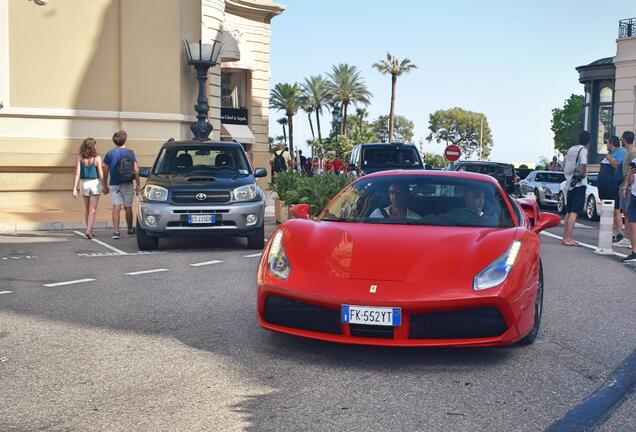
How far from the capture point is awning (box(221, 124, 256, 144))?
1374 inches

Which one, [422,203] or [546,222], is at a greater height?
[422,203]

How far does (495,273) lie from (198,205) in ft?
25.5

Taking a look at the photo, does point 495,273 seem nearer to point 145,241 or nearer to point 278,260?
point 278,260

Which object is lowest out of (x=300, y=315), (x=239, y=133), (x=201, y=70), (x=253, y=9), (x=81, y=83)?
(x=300, y=315)

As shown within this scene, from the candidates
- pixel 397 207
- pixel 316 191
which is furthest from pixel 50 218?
pixel 397 207

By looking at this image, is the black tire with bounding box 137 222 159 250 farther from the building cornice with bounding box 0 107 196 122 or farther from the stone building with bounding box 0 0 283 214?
the building cornice with bounding box 0 107 196 122

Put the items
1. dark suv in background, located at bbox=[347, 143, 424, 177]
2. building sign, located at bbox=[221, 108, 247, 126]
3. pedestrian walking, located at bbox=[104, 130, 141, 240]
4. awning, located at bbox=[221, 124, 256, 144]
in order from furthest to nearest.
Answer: building sign, located at bbox=[221, 108, 247, 126] < awning, located at bbox=[221, 124, 256, 144] < dark suv in background, located at bbox=[347, 143, 424, 177] < pedestrian walking, located at bbox=[104, 130, 141, 240]

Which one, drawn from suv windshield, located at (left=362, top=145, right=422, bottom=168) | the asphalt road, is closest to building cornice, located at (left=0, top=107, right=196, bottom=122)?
suv windshield, located at (left=362, top=145, right=422, bottom=168)

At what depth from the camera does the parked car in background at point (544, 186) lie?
28562 millimetres

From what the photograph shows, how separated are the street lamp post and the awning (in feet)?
33.9

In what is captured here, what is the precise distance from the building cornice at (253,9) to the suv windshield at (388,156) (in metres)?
15.1

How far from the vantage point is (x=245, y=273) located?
10.4m

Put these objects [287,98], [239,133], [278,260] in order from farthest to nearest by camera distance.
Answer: [287,98], [239,133], [278,260]

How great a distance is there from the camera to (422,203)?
7059 millimetres
